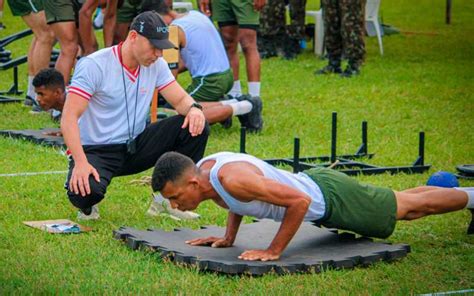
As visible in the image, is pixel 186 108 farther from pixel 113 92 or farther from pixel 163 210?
pixel 163 210

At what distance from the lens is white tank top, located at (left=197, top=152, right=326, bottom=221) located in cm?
553

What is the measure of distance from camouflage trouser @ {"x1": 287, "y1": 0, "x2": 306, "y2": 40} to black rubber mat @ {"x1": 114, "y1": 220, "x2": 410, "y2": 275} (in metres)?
9.62

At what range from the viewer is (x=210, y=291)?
515 centimetres

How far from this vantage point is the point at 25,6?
11570mm

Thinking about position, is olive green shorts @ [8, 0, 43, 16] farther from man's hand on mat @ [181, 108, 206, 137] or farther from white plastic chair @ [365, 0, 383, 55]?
white plastic chair @ [365, 0, 383, 55]

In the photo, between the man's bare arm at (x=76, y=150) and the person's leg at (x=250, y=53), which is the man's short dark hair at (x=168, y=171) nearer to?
the man's bare arm at (x=76, y=150)

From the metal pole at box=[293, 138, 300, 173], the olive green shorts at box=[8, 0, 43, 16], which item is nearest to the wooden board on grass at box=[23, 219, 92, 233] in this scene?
the metal pole at box=[293, 138, 300, 173]

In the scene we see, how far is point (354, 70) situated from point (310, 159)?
5.38m

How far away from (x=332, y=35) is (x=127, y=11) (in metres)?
3.47

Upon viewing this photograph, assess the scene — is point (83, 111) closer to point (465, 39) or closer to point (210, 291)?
point (210, 291)

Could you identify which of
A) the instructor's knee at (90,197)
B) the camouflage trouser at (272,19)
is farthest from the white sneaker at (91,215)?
the camouflage trouser at (272,19)

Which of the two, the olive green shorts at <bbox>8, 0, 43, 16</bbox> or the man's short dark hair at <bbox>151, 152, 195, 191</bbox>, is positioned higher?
the olive green shorts at <bbox>8, 0, 43, 16</bbox>

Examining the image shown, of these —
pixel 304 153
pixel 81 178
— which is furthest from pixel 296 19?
pixel 81 178

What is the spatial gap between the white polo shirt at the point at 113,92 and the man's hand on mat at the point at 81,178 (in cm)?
51
